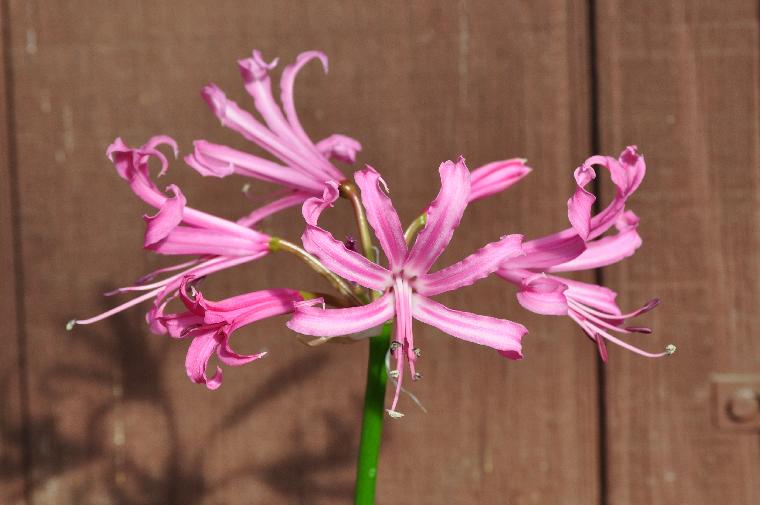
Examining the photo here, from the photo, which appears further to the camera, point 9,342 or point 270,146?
point 9,342

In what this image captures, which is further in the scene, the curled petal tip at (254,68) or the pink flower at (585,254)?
the curled petal tip at (254,68)

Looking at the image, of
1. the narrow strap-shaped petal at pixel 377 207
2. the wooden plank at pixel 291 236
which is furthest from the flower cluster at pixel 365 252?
the wooden plank at pixel 291 236

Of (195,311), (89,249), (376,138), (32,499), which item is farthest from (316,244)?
(32,499)

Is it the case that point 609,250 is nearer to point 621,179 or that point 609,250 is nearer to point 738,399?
point 621,179

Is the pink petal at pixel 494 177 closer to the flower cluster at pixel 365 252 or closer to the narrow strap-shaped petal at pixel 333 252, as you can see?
the flower cluster at pixel 365 252

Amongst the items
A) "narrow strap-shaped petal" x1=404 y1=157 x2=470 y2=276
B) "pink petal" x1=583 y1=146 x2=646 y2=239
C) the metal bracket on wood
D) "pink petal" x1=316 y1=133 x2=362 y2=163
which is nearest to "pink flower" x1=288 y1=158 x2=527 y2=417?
"narrow strap-shaped petal" x1=404 y1=157 x2=470 y2=276

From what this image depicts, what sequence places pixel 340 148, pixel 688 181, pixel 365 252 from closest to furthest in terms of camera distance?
1. pixel 365 252
2. pixel 340 148
3. pixel 688 181

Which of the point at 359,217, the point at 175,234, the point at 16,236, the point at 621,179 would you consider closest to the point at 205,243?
the point at 175,234
